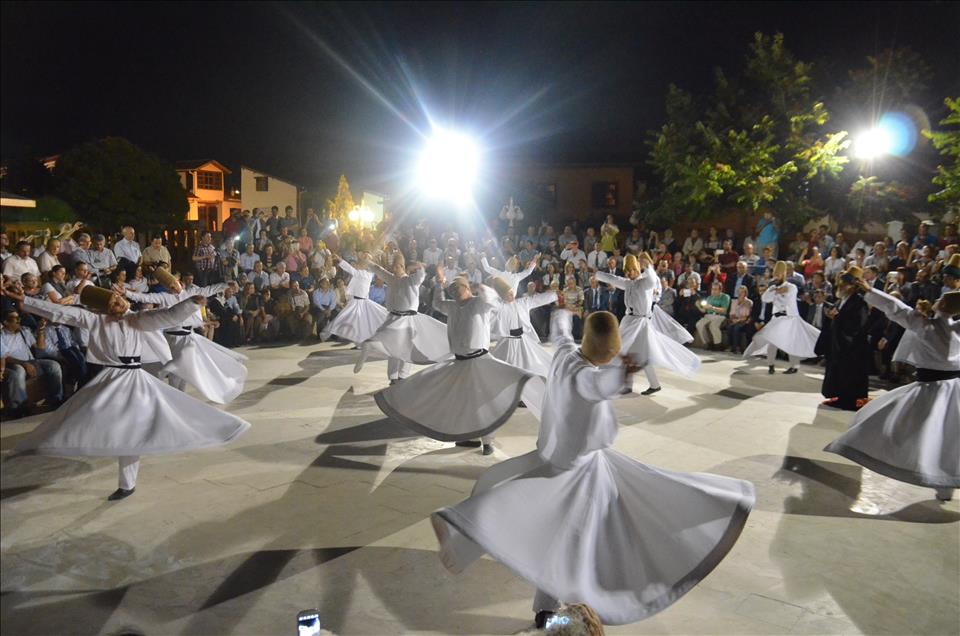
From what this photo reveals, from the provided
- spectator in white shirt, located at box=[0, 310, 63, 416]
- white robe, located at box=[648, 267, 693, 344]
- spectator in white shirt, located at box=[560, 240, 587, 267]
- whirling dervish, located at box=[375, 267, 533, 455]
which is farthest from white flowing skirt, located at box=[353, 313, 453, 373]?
spectator in white shirt, located at box=[560, 240, 587, 267]

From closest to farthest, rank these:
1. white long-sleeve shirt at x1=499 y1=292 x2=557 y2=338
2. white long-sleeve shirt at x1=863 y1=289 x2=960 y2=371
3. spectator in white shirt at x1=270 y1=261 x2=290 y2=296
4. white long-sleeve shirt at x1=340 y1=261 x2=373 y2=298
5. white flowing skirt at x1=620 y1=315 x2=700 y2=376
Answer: white long-sleeve shirt at x1=863 y1=289 x2=960 y2=371
white long-sleeve shirt at x1=499 y1=292 x2=557 y2=338
white flowing skirt at x1=620 y1=315 x2=700 y2=376
white long-sleeve shirt at x1=340 y1=261 x2=373 y2=298
spectator in white shirt at x1=270 y1=261 x2=290 y2=296

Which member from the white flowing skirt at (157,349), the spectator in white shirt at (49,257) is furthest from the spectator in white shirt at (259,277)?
the white flowing skirt at (157,349)

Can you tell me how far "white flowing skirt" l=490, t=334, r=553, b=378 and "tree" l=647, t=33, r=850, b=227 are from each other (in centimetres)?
1352

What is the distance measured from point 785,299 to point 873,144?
11006 millimetres

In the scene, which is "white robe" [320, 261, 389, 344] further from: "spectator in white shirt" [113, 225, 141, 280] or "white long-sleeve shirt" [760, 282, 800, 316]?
"white long-sleeve shirt" [760, 282, 800, 316]

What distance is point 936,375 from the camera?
263 inches

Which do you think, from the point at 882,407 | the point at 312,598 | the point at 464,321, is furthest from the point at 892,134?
the point at 312,598

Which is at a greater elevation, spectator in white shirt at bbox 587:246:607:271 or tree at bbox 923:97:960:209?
tree at bbox 923:97:960:209

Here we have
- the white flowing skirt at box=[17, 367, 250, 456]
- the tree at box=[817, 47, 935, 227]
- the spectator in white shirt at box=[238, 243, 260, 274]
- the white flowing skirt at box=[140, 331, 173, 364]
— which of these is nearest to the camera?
the white flowing skirt at box=[17, 367, 250, 456]

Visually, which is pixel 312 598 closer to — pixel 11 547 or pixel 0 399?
pixel 11 547

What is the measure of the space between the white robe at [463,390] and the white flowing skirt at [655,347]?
144 inches

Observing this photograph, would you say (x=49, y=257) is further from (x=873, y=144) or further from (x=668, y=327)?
(x=873, y=144)

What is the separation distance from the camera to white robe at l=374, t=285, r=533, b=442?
716 cm

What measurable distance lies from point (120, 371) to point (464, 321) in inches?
130
